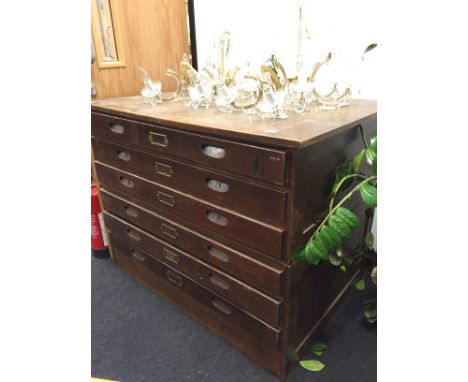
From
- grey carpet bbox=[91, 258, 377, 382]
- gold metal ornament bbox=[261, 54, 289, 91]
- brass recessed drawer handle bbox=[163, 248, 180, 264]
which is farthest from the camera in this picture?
brass recessed drawer handle bbox=[163, 248, 180, 264]

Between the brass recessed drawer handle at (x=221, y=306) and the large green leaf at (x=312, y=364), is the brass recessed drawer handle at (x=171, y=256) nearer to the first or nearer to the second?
the brass recessed drawer handle at (x=221, y=306)

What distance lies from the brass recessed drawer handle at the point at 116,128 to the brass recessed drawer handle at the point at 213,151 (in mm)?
410

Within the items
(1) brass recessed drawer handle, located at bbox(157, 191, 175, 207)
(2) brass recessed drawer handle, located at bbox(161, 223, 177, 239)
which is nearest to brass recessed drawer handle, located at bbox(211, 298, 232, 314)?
(2) brass recessed drawer handle, located at bbox(161, 223, 177, 239)

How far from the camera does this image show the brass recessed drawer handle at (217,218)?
0.93 metres

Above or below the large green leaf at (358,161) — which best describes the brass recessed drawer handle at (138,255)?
below

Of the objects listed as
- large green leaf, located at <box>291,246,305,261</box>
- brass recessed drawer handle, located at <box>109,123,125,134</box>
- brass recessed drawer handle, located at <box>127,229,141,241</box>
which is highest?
brass recessed drawer handle, located at <box>109,123,125,134</box>

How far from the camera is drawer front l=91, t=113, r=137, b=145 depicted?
3.61 feet

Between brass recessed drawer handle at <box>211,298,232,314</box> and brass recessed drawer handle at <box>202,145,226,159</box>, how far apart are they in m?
0.52

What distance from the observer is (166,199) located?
43.1 inches

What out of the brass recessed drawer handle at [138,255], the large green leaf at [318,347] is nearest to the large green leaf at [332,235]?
the large green leaf at [318,347]

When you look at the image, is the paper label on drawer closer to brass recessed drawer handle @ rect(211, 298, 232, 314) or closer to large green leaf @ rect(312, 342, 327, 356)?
brass recessed drawer handle @ rect(211, 298, 232, 314)

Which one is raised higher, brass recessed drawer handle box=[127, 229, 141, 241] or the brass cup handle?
the brass cup handle
